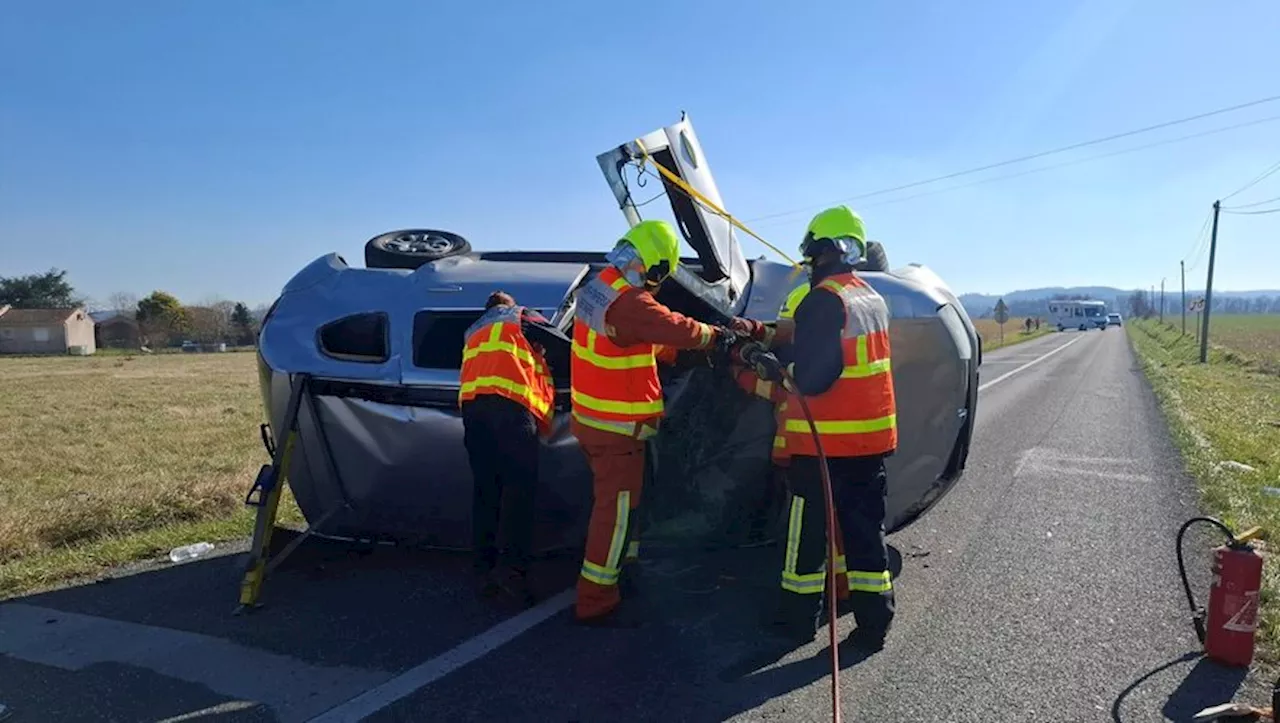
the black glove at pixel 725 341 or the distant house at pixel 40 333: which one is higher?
the black glove at pixel 725 341

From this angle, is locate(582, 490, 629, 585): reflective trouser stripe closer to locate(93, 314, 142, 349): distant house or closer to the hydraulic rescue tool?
the hydraulic rescue tool

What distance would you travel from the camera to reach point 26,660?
3.86 metres

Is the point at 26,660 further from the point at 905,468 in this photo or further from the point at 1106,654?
the point at 1106,654

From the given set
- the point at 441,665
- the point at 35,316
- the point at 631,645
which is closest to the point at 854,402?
the point at 631,645

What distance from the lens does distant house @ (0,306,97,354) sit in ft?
199

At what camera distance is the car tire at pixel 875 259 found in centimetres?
521

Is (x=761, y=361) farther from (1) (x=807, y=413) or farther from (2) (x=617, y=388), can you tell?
(2) (x=617, y=388)

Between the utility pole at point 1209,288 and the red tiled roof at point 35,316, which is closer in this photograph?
the utility pole at point 1209,288

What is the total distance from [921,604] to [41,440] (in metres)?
13.2

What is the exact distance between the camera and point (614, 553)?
4.20m

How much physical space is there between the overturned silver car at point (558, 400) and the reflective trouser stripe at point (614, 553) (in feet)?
→ 1.76

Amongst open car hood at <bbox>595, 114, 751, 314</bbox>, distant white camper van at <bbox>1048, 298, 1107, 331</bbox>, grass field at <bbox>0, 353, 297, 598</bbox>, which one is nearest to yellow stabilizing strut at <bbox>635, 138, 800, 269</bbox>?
open car hood at <bbox>595, 114, 751, 314</bbox>

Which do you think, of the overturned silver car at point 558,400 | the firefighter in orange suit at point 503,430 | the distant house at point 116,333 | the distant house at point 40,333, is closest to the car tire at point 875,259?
the overturned silver car at point 558,400

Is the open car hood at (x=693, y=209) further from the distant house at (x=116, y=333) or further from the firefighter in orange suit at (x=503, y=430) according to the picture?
the distant house at (x=116, y=333)
